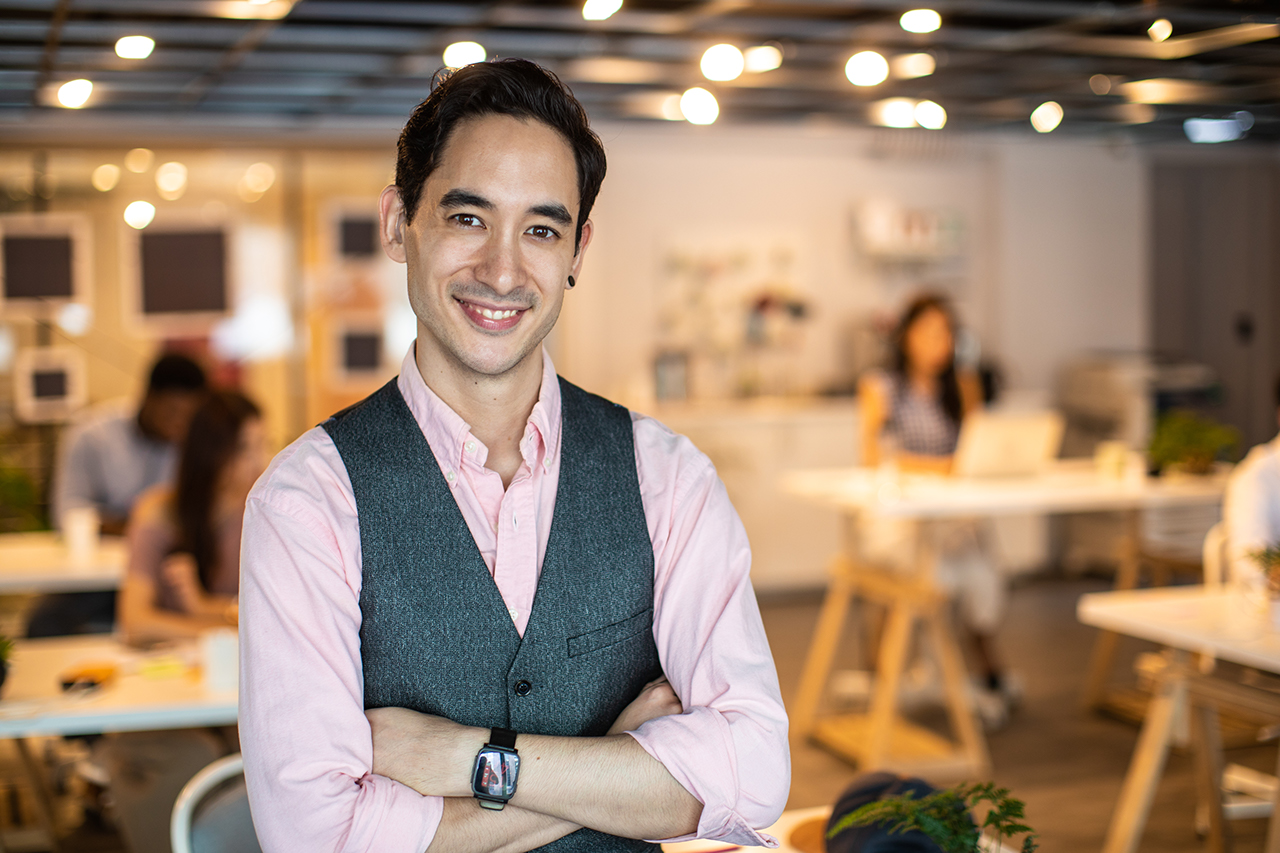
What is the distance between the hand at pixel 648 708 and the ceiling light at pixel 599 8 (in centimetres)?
337

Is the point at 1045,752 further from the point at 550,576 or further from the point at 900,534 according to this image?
the point at 550,576

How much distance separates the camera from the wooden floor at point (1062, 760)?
3893 mm

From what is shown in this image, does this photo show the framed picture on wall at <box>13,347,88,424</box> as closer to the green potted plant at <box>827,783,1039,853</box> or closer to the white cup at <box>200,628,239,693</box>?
the white cup at <box>200,628,239,693</box>

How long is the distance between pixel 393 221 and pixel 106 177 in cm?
600

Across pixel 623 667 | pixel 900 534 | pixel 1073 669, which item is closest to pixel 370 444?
pixel 623 667

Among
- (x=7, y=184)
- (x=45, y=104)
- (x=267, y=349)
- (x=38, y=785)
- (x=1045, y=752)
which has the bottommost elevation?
(x=1045, y=752)

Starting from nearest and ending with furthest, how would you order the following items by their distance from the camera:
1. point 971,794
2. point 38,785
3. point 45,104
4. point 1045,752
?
point 971,794 < point 38,785 < point 1045,752 < point 45,104

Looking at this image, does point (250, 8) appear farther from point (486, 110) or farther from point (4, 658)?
point (486, 110)

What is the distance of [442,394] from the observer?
1.48 m

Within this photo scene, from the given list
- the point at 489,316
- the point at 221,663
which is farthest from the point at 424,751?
the point at 221,663

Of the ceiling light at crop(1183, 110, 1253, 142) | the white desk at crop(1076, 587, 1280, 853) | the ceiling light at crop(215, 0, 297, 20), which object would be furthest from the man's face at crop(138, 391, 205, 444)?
the ceiling light at crop(1183, 110, 1253, 142)

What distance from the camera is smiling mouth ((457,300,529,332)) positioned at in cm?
139

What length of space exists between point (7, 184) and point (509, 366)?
20.5ft

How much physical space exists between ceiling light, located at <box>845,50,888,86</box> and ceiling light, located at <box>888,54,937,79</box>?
80 cm
